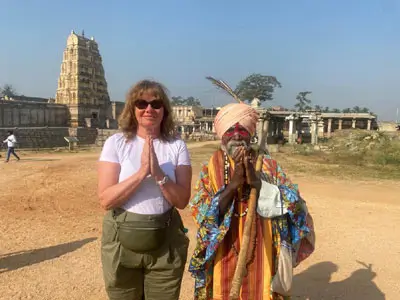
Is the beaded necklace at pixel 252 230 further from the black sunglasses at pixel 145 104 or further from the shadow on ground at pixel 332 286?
the shadow on ground at pixel 332 286

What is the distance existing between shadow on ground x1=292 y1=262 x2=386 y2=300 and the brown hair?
2468 millimetres

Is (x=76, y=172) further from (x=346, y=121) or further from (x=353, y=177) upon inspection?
(x=346, y=121)

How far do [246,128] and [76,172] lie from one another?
36.3ft

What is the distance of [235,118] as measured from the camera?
195 cm

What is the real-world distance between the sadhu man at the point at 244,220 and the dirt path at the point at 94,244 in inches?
72.0

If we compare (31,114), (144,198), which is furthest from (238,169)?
(31,114)

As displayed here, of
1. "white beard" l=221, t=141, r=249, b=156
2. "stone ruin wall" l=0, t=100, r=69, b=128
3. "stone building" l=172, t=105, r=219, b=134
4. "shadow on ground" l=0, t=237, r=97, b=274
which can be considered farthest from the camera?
"stone building" l=172, t=105, r=219, b=134

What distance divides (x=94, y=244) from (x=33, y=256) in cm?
81

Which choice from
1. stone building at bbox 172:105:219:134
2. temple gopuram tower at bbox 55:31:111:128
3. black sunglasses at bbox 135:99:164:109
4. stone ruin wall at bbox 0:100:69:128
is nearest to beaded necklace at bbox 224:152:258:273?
black sunglasses at bbox 135:99:164:109

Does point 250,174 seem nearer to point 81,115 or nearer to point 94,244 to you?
point 94,244

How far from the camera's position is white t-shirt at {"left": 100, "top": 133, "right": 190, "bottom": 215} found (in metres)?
1.90

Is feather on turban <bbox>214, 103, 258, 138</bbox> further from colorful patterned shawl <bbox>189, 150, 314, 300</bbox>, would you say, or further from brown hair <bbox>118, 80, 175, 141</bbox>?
brown hair <bbox>118, 80, 175, 141</bbox>

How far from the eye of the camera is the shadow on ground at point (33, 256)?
4.27 metres

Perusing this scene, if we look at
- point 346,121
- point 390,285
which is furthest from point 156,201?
point 346,121
